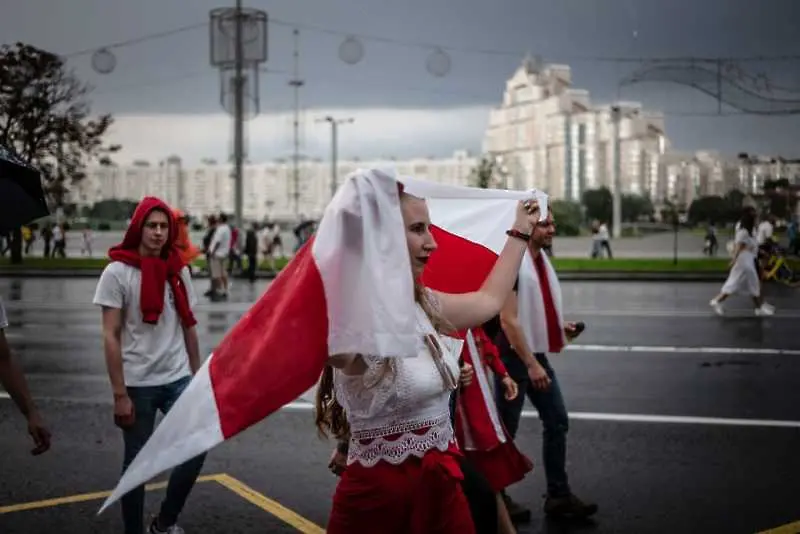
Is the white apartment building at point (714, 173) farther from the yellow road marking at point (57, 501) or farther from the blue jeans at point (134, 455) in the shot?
the blue jeans at point (134, 455)

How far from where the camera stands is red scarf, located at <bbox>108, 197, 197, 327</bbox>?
4.88 m

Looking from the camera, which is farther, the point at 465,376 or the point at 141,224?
the point at 141,224

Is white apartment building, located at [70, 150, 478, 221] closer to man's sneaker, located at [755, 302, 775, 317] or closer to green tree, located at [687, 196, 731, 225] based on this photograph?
green tree, located at [687, 196, 731, 225]

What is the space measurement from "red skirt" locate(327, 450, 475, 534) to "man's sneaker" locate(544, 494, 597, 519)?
262 centimetres

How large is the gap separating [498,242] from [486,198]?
36 cm

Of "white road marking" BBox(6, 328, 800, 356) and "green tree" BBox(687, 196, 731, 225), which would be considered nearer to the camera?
"white road marking" BBox(6, 328, 800, 356)

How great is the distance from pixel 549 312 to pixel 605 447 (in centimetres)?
186

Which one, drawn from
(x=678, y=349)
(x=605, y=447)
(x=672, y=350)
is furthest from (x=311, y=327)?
(x=678, y=349)

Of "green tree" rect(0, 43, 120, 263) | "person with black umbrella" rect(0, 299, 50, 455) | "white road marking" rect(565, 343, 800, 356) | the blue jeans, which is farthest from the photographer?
"green tree" rect(0, 43, 120, 263)

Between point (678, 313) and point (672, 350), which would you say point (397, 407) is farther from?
point (678, 313)

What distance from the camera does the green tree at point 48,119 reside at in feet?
116

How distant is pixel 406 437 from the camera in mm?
3158

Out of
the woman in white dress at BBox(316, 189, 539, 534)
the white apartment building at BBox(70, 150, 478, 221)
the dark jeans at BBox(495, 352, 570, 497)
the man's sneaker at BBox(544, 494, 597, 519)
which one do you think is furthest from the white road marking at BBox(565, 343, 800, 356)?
the white apartment building at BBox(70, 150, 478, 221)

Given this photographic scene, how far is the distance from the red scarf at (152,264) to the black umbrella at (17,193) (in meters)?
0.79
